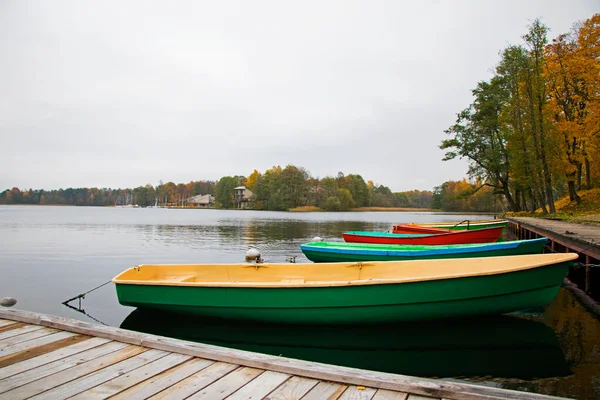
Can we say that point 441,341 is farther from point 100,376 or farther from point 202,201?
point 202,201

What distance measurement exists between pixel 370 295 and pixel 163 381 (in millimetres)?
3815

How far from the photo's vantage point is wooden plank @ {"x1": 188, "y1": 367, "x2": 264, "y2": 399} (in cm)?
259

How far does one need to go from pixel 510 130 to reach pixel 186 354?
114ft

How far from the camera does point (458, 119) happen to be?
123ft

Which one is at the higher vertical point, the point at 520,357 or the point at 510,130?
the point at 510,130

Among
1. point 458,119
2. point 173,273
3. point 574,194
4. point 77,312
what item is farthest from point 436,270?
point 458,119

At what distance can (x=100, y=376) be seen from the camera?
114 inches

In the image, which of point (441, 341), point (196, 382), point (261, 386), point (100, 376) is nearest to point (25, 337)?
point (100, 376)

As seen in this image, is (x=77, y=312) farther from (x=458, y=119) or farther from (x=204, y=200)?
(x=204, y=200)

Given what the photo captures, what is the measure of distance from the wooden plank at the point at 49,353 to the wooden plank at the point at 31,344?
2.8 inches

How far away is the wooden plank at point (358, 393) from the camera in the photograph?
2.48 meters

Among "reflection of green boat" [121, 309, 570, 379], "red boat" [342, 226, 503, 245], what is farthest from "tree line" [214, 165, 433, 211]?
"reflection of green boat" [121, 309, 570, 379]

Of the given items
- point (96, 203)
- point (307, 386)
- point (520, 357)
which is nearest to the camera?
point (307, 386)

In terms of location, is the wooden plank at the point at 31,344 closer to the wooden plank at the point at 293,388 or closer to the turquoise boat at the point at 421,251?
the wooden plank at the point at 293,388
